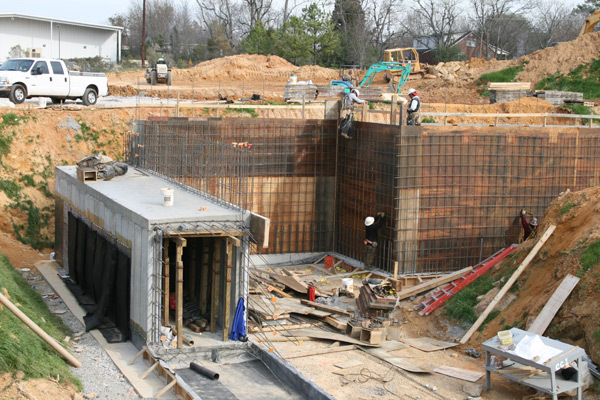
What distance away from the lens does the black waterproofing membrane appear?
1442 centimetres

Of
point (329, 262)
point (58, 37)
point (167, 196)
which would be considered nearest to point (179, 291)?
point (167, 196)

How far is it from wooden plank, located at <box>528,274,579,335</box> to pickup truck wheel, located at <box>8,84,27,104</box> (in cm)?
1884

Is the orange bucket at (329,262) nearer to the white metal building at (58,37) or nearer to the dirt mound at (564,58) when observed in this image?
the dirt mound at (564,58)

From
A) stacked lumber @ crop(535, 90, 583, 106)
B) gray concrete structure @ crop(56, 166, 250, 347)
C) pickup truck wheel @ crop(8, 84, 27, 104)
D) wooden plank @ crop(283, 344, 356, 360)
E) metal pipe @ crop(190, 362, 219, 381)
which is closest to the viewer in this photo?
metal pipe @ crop(190, 362, 219, 381)

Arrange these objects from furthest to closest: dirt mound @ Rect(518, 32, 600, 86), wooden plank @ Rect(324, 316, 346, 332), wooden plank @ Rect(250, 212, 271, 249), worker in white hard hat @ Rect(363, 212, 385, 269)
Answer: dirt mound @ Rect(518, 32, 600, 86), worker in white hard hat @ Rect(363, 212, 385, 269), wooden plank @ Rect(324, 316, 346, 332), wooden plank @ Rect(250, 212, 271, 249)

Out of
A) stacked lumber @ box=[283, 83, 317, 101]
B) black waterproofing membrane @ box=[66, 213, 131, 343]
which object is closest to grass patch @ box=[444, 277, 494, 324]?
black waterproofing membrane @ box=[66, 213, 131, 343]

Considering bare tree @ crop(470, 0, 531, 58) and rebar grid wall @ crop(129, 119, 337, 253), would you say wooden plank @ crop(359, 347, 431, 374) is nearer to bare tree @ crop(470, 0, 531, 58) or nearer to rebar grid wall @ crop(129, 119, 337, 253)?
rebar grid wall @ crop(129, 119, 337, 253)

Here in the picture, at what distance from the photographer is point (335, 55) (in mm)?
55625

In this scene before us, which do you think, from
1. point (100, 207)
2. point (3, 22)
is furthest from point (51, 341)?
point (3, 22)

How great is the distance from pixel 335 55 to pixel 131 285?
43.7 meters

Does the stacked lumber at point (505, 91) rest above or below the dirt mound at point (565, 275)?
above

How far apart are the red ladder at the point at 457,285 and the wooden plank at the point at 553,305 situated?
356cm

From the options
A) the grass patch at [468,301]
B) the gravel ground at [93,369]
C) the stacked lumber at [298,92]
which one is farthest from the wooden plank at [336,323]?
the stacked lumber at [298,92]

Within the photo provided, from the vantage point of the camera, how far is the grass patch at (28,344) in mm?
10430
